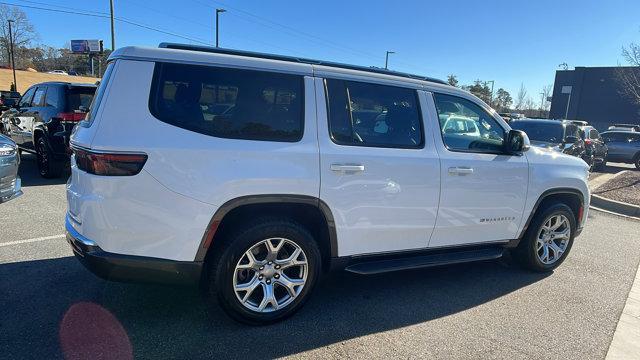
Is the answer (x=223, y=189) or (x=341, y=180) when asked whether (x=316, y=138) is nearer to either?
(x=341, y=180)

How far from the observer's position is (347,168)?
3254mm

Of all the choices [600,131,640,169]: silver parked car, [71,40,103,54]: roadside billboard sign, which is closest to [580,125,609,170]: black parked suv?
[600,131,640,169]: silver parked car

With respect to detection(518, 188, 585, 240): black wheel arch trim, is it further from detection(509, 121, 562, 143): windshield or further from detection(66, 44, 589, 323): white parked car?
Result: detection(509, 121, 562, 143): windshield

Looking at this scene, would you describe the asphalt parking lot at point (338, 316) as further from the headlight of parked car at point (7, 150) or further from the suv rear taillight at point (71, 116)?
the suv rear taillight at point (71, 116)

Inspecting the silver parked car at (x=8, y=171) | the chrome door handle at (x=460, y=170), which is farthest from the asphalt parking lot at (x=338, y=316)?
the chrome door handle at (x=460, y=170)

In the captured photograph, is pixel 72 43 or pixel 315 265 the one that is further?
pixel 72 43

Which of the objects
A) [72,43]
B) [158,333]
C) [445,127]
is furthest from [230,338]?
[72,43]

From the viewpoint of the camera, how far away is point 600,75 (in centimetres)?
5097

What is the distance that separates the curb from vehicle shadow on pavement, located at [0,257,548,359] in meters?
5.47

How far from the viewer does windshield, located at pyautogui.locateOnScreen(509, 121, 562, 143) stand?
10.5 meters

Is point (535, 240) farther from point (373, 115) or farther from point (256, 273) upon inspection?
point (256, 273)

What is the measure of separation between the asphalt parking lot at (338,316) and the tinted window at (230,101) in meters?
1.48

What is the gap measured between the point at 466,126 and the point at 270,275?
7.67ft

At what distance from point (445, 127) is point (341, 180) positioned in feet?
4.19
